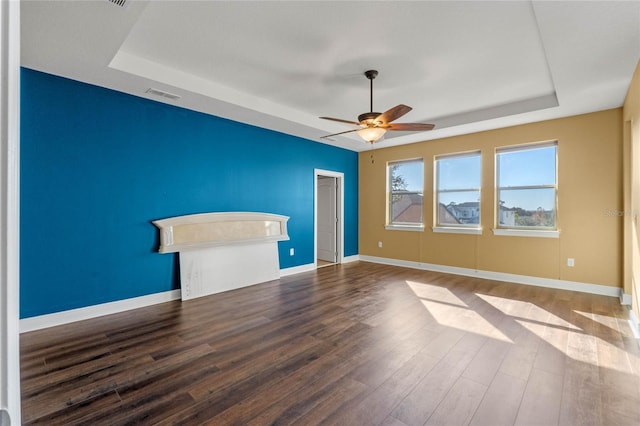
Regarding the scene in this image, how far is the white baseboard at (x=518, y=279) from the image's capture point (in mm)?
4605

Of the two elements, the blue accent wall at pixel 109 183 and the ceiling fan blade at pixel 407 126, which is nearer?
the blue accent wall at pixel 109 183

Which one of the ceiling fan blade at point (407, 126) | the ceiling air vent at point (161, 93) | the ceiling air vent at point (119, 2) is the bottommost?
the ceiling fan blade at point (407, 126)

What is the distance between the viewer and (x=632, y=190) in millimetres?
3676

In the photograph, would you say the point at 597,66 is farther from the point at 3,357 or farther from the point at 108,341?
the point at 108,341

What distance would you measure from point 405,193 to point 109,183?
527 cm

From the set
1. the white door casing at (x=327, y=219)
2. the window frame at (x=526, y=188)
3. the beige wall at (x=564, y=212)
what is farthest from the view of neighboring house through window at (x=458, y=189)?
the white door casing at (x=327, y=219)

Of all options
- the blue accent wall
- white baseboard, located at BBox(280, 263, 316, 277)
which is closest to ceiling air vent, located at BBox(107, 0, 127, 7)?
the blue accent wall

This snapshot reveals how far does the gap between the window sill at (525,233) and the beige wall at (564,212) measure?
59 mm

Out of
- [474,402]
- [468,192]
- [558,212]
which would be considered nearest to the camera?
[474,402]

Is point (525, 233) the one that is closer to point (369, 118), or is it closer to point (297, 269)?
point (369, 118)

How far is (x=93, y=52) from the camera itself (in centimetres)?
295

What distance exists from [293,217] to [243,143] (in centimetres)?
164

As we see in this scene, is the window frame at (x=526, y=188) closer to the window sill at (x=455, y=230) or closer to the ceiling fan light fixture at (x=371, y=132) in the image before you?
the window sill at (x=455, y=230)

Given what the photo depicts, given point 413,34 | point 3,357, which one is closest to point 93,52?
point 413,34
